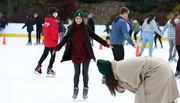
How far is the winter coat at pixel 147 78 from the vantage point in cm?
265

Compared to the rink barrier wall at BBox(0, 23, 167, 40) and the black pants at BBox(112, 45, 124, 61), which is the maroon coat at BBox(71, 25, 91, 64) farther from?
the rink barrier wall at BBox(0, 23, 167, 40)

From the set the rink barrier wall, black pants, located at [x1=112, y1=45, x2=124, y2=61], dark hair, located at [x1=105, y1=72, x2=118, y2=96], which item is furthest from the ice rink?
the rink barrier wall

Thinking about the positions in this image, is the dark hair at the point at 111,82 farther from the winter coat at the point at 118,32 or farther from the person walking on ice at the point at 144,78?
the winter coat at the point at 118,32

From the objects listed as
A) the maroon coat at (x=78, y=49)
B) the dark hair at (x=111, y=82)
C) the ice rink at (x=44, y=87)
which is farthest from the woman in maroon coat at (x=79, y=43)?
the dark hair at (x=111, y=82)

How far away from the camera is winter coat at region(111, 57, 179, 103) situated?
2.65m

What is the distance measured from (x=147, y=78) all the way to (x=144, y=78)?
2 cm

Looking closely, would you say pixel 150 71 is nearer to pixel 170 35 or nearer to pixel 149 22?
pixel 170 35

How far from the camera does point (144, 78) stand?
2.69m

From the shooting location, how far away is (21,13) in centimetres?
2767

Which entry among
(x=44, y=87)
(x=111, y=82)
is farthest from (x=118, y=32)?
(x=111, y=82)

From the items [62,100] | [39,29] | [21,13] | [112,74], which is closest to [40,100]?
[62,100]

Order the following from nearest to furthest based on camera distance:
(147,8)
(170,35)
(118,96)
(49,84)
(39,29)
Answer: (118,96)
(49,84)
(170,35)
(39,29)
(147,8)

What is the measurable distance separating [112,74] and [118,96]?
3.47 m

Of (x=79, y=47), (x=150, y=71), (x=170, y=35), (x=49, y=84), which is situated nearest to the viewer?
(x=150, y=71)
